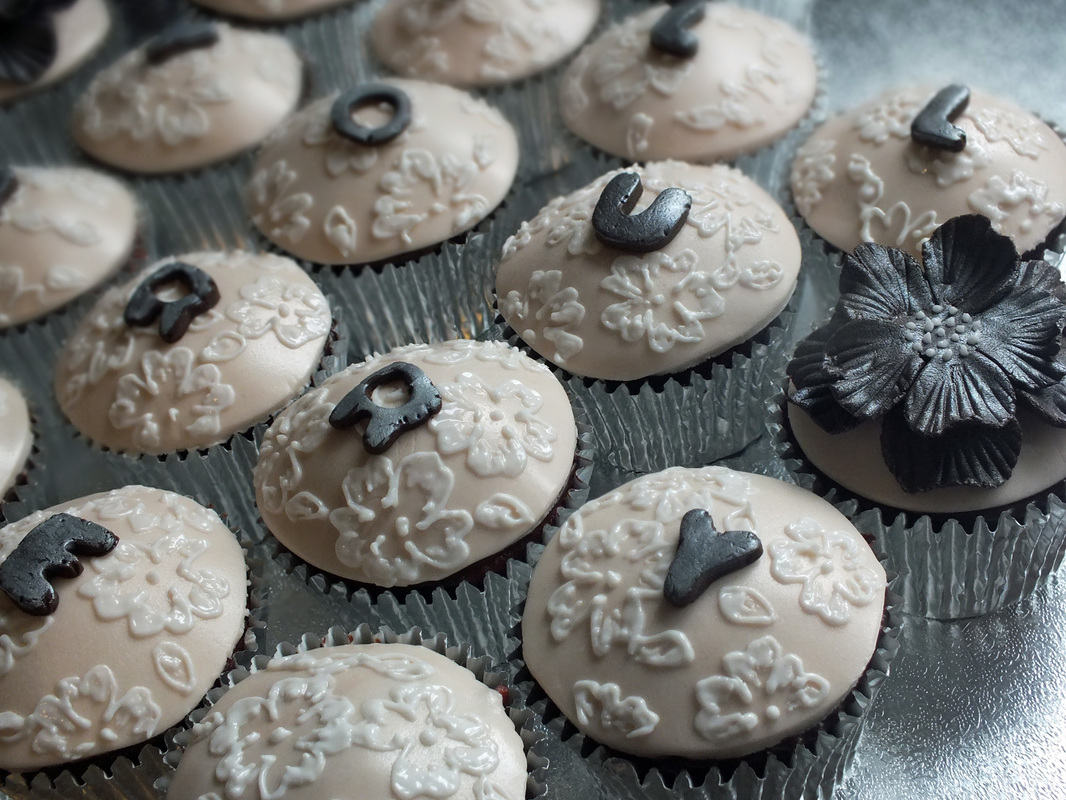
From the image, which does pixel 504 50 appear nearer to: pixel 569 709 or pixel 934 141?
pixel 934 141

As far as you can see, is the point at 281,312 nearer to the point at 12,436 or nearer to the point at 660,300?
the point at 12,436

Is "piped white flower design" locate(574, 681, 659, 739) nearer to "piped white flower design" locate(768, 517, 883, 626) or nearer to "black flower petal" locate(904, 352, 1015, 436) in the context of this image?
"piped white flower design" locate(768, 517, 883, 626)

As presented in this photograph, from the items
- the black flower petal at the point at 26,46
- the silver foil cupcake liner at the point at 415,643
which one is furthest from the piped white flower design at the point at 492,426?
the black flower petal at the point at 26,46

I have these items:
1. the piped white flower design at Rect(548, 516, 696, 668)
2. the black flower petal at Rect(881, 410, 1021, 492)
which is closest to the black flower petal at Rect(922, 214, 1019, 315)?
the black flower petal at Rect(881, 410, 1021, 492)

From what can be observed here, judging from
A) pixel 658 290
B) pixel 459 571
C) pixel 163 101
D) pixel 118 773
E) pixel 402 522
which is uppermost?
pixel 163 101

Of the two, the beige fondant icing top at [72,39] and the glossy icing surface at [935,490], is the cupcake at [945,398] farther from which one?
the beige fondant icing top at [72,39]

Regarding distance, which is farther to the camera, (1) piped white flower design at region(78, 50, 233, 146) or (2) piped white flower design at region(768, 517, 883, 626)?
(1) piped white flower design at region(78, 50, 233, 146)

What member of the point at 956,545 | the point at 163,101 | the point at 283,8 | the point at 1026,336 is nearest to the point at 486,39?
the point at 283,8
